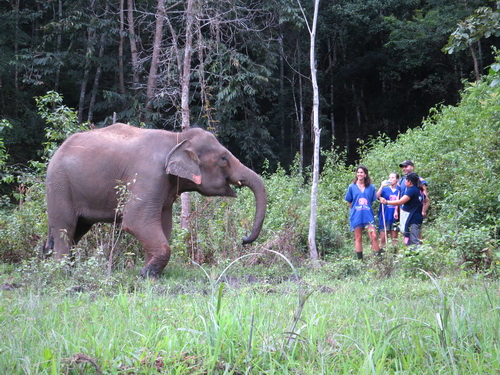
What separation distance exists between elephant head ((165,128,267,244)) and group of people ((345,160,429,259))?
2.24m

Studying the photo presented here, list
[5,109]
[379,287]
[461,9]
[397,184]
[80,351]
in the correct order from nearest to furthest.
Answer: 1. [80,351]
2. [379,287]
3. [397,184]
4. [5,109]
5. [461,9]

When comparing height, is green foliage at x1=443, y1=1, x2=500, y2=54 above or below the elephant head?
above

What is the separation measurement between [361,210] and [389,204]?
51 cm

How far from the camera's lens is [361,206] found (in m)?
10.6

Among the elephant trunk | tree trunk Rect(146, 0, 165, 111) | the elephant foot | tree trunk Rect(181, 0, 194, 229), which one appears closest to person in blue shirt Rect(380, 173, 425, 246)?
the elephant trunk

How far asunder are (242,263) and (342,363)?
6391 millimetres

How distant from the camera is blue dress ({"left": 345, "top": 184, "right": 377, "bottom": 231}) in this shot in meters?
10.5

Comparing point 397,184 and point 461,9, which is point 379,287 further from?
point 461,9

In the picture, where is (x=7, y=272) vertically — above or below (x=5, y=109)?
below

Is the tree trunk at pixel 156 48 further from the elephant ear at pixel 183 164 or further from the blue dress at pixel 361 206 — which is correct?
the blue dress at pixel 361 206

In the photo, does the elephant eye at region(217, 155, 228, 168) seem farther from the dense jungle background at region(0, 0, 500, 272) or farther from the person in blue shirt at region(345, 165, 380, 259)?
the person in blue shirt at region(345, 165, 380, 259)

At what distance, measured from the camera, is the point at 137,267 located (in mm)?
9344

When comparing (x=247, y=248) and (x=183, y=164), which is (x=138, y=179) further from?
(x=247, y=248)

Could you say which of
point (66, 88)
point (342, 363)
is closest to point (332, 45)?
point (66, 88)
